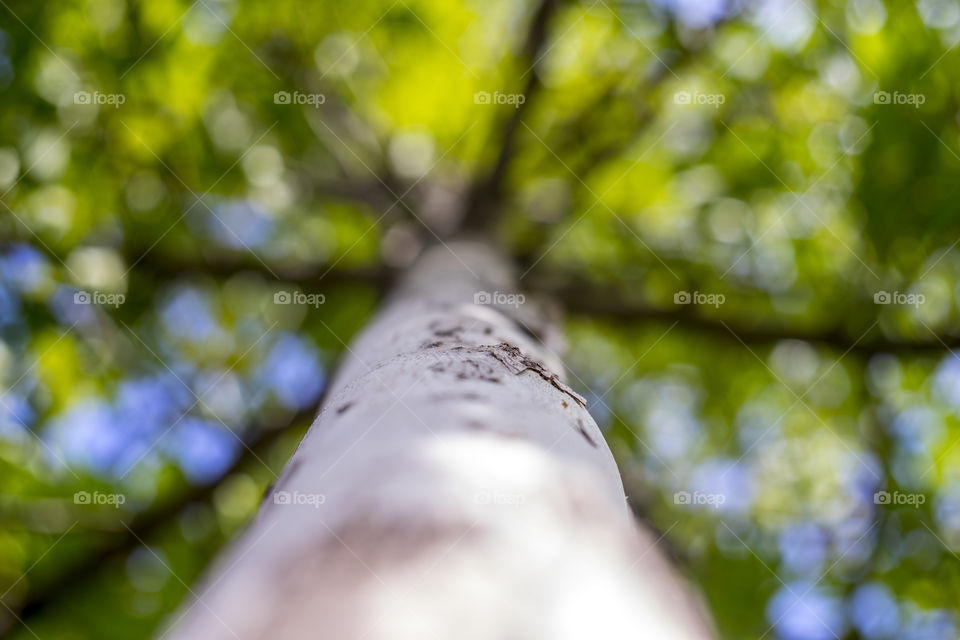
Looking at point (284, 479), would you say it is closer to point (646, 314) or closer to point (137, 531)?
point (646, 314)

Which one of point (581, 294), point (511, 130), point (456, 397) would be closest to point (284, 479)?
point (456, 397)

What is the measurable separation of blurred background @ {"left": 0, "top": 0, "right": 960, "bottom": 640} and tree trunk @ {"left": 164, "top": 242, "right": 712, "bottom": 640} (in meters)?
0.73

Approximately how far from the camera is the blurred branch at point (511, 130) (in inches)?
86.3

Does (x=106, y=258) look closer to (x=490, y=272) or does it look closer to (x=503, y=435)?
(x=490, y=272)

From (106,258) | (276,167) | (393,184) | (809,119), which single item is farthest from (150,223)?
(809,119)

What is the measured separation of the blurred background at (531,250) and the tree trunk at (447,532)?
73 cm

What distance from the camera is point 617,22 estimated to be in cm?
236

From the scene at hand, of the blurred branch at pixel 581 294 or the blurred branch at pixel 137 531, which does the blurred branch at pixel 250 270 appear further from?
the blurred branch at pixel 137 531

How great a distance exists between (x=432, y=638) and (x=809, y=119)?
248cm

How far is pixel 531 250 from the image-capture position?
2514 mm

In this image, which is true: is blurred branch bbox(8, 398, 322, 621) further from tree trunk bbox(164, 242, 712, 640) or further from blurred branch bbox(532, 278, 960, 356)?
tree trunk bbox(164, 242, 712, 640)

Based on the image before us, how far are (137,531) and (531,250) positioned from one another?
5.87 ft

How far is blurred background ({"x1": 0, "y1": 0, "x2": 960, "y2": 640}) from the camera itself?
6.00 ft

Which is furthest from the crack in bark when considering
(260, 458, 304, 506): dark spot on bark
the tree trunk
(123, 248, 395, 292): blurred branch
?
(123, 248, 395, 292): blurred branch
